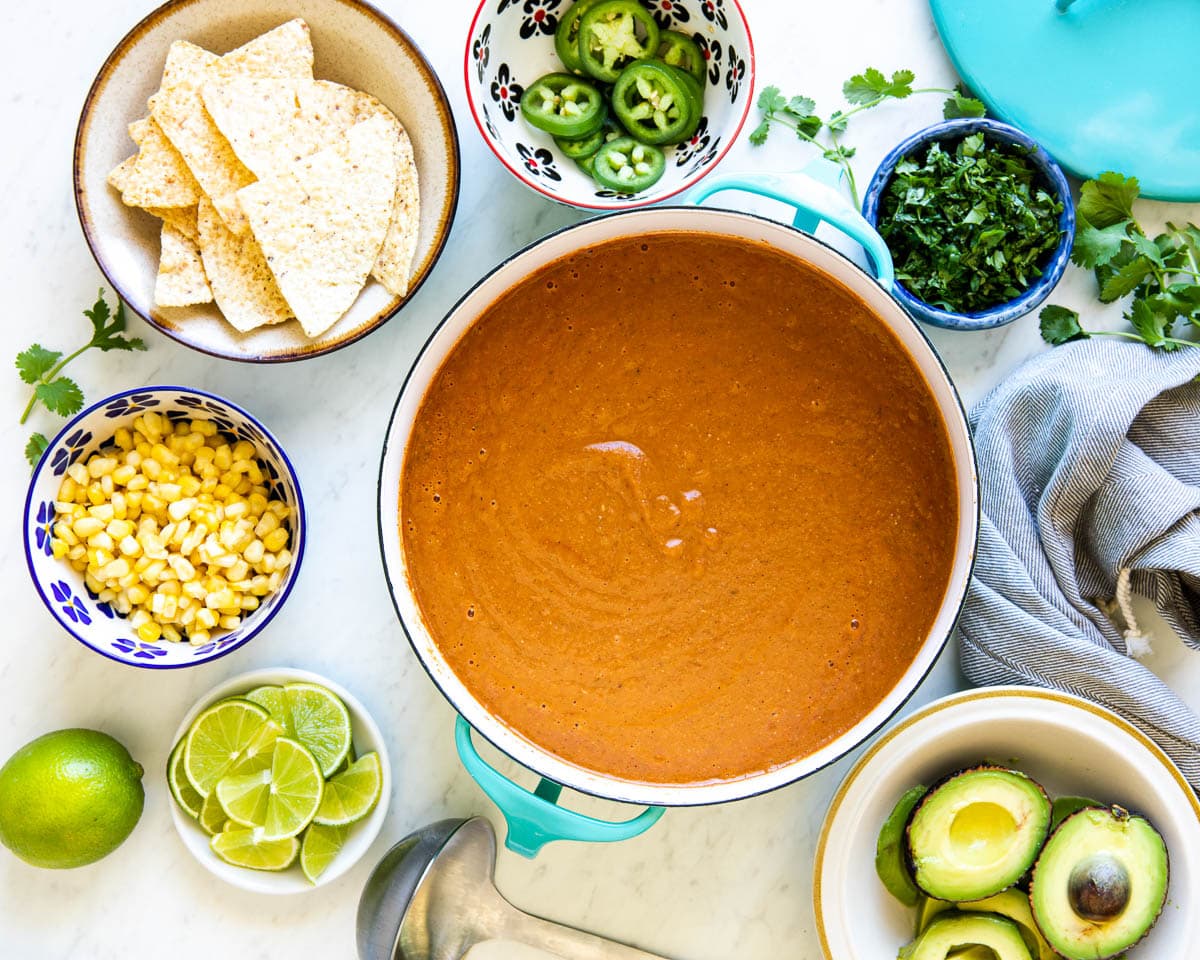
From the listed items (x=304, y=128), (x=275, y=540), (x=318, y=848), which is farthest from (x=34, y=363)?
(x=318, y=848)

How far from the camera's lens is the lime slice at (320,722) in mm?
1922

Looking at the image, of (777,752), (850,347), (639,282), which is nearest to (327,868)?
(777,752)

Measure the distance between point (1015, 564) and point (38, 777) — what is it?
1.75 m

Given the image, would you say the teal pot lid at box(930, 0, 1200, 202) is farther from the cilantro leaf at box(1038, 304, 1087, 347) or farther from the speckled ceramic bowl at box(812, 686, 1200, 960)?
the speckled ceramic bowl at box(812, 686, 1200, 960)

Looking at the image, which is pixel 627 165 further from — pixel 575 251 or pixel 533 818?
pixel 533 818

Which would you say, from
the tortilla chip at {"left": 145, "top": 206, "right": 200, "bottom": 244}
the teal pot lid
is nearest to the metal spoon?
the tortilla chip at {"left": 145, "top": 206, "right": 200, "bottom": 244}

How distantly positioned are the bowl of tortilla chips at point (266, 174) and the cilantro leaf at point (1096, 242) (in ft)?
3.62

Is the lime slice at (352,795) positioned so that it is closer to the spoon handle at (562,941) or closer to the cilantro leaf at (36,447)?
the spoon handle at (562,941)

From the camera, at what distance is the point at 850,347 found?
175 cm

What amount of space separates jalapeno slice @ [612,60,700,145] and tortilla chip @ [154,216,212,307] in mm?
784

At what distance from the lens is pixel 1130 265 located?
1.86 meters

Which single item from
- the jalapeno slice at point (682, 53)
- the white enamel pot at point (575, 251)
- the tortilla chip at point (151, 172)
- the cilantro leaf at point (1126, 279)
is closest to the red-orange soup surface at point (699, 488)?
the white enamel pot at point (575, 251)

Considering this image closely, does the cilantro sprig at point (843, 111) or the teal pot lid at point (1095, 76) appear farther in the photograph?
the teal pot lid at point (1095, 76)

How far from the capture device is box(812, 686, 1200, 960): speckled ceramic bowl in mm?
1808
